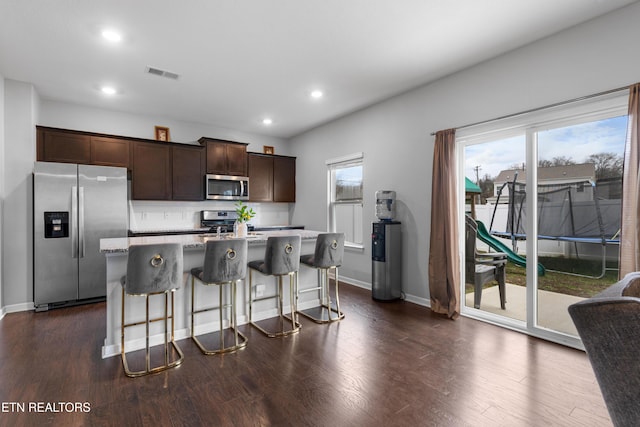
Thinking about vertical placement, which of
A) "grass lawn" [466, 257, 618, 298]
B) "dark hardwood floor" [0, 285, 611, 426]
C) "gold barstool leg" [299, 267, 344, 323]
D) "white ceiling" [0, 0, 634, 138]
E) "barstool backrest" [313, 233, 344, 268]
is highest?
"white ceiling" [0, 0, 634, 138]

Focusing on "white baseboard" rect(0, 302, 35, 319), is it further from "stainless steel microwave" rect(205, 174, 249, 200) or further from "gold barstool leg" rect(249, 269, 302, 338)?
"gold barstool leg" rect(249, 269, 302, 338)

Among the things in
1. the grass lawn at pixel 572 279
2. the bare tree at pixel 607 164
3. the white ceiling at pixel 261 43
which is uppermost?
the white ceiling at pixel 261 43

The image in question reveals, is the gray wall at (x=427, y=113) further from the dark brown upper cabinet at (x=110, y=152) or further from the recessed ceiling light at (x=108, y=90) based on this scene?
the recessed ceiling light at (x=108, y=90)

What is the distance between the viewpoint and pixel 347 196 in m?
5.62

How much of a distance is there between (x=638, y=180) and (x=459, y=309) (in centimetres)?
209

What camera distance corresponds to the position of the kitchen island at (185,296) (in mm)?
2742

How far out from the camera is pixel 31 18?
2656 millimetres

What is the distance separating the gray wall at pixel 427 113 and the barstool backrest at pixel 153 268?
299 cm

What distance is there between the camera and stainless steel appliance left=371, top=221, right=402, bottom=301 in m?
4.27

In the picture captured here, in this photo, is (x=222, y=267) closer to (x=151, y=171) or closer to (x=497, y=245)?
(x=497, y=245)

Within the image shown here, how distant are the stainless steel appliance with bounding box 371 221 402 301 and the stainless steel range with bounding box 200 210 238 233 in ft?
9.21


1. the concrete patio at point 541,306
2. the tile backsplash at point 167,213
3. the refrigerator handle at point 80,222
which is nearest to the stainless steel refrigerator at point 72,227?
the refrigerator handle at point 80,222

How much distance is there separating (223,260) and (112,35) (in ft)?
7.55

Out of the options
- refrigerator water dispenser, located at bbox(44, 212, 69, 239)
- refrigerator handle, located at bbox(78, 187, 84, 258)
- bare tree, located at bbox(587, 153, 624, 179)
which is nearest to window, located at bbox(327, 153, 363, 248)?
bare tree, located at bbox(587, 153, 624, 179)
